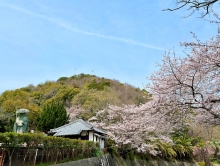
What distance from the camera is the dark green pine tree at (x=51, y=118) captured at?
21.5m

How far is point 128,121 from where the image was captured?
51.2ft

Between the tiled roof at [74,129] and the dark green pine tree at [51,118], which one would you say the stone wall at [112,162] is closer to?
the tiled roof at [74,129]

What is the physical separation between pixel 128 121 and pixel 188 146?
10.3 m

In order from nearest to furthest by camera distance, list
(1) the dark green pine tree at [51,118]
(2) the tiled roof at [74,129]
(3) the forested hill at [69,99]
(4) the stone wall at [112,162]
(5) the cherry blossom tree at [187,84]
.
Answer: (5) the cherry blossom tree at [187,84]
(4) the stone wall at [112,162]
(2) the tiled roof at [74,129]
(1) the dark green pine tree at [51,118]
(3) the forested hill at [69,99]

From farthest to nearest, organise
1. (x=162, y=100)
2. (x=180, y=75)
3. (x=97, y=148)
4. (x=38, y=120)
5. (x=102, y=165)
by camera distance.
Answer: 1. (x=38, y=120)
2. (x=97, y=148)
3. (x=102, y=165)
4. (x=162, y=100)
5. (x=180, y=75)

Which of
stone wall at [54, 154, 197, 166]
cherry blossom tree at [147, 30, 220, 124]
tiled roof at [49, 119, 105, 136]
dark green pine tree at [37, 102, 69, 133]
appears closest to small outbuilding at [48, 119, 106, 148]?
tiled roof at [49, 119, 105, 136]

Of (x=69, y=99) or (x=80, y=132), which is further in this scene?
(x=69, y=99)

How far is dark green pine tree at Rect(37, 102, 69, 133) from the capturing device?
21.5 m

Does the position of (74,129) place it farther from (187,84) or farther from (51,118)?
(187,84)

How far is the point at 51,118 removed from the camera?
21609 mm

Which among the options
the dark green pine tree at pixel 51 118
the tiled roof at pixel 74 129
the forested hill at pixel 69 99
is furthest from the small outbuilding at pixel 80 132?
the dark green pine tree at pixel 51 118

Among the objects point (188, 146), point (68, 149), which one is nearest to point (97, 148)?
point (68, 149)

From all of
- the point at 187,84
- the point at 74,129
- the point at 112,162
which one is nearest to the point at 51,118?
the point at 74,129

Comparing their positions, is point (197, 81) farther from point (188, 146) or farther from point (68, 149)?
point (188, 146)
